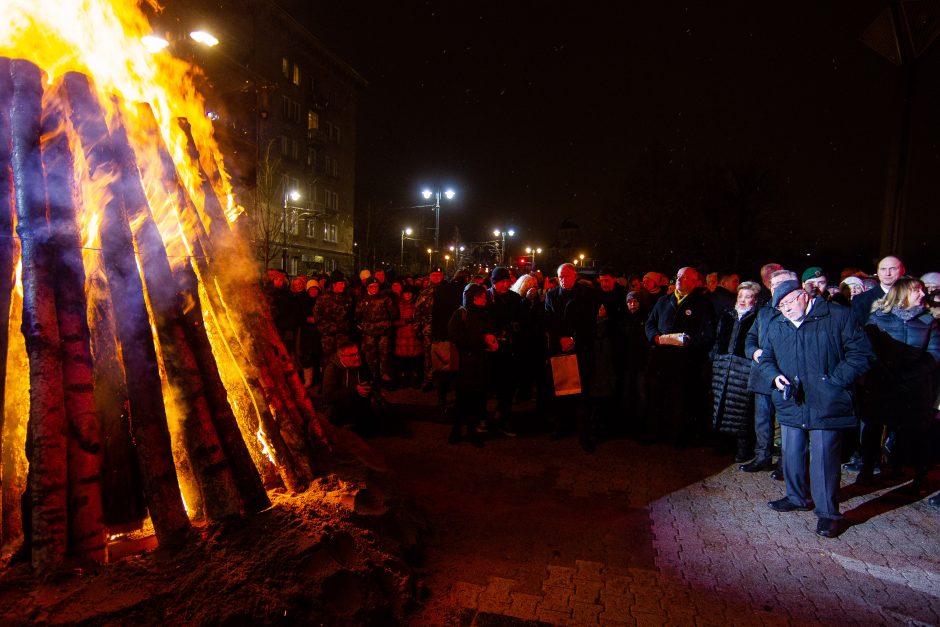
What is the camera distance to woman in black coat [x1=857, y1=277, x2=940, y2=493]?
5.66 metres

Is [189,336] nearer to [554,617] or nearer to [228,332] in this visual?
[228,332]

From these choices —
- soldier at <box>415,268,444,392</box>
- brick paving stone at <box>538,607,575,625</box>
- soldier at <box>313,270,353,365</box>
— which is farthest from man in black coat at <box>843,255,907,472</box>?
soldier at <box>313,270,353,365</box>

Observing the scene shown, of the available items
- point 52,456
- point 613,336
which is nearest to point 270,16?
point 613,336

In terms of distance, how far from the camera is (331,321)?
10.3m

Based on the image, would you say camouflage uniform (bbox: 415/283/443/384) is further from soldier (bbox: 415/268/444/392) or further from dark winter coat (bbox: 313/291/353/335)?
dark winter coat (bbox: 313/291/353/335)

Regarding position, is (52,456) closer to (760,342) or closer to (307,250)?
(760,342)

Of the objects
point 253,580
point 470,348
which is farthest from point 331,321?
point 253,580

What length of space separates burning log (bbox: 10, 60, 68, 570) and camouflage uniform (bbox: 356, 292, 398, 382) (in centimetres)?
707

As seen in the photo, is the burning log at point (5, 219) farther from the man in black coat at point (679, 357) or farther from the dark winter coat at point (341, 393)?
the man in black coat at point (679, 357)

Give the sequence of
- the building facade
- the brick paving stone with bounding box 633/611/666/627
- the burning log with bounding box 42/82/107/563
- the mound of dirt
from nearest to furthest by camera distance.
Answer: the mound of dirt < the burning log with bounding box 42/82/107/563 < the brick paving stone with bounding box 633/611/666/627 < the building facade

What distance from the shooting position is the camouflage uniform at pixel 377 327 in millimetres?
10461

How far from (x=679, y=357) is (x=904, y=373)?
2.32 m

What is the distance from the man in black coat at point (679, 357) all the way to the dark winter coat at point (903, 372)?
5.85ft

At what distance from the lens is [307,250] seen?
42.8 metres
